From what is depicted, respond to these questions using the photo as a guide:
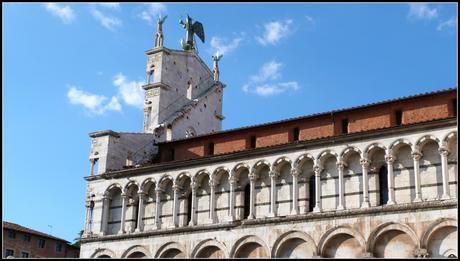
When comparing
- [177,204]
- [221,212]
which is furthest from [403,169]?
[177,204]

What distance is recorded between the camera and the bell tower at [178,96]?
3177 cm

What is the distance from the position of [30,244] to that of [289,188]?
78.4 feet

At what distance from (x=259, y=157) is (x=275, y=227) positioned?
8.90 ft

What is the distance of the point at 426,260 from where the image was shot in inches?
631

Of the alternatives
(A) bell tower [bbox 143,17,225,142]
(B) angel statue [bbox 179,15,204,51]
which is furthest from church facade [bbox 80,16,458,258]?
(B) angel statue [bbox 179,15,204,51]

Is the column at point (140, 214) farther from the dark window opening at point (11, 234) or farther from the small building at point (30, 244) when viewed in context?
the dark window opening at point (11, 234)

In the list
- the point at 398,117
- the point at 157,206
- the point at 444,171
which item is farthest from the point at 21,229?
the point at 444,171

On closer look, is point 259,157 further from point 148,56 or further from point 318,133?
point 148,56

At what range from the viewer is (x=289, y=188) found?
24.5 m

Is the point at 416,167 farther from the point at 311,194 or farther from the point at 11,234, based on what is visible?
the point at 11,234

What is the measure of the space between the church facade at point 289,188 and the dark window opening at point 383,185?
4 centimetres

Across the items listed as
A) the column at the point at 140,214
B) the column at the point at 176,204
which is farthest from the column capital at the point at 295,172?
the column at the point at 140,214

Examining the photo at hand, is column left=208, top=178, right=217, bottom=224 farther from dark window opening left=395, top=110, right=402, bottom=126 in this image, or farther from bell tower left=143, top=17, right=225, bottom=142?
dark window opening left=395, top=110, right=402, bottom=126

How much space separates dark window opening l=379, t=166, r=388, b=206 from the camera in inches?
890
